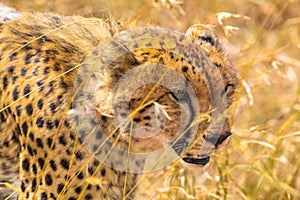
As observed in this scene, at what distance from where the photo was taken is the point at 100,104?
10.7ft

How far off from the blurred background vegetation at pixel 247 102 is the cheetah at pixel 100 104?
164 mm

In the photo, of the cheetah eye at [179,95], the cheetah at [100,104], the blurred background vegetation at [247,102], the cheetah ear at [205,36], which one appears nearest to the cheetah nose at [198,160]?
the cheetah at [100,104]

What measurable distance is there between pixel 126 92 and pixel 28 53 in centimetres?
55

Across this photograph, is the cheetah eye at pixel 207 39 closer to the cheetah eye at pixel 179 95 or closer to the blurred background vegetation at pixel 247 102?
the blurred background vegetation at pixel 247 102

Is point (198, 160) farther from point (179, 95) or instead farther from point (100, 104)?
point (100, 104)

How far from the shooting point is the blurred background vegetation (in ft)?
12.7

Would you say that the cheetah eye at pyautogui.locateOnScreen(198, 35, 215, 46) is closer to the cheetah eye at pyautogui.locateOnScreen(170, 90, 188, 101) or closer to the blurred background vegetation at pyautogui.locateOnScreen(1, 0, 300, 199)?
the blurred background vegetation at pyautogui.locateOnScreen(1, 0, 300, 199)

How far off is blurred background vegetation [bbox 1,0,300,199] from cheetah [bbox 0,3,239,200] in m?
0.16

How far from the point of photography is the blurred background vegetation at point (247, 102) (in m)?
3.87

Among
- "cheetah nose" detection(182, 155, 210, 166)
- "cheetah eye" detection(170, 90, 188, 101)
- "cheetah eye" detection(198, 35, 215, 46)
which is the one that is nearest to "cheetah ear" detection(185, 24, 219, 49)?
"cheetah eye" detection(198, 35, 215, 46)

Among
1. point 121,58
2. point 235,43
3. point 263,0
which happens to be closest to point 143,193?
point 121,58

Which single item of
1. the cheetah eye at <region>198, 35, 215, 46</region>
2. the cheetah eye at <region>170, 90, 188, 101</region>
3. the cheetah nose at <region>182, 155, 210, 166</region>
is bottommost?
the cheetah nose at <region>182, 155, 210, 166</region>

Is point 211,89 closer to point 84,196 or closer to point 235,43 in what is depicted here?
point 84,196

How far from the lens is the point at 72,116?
3.31 metres
